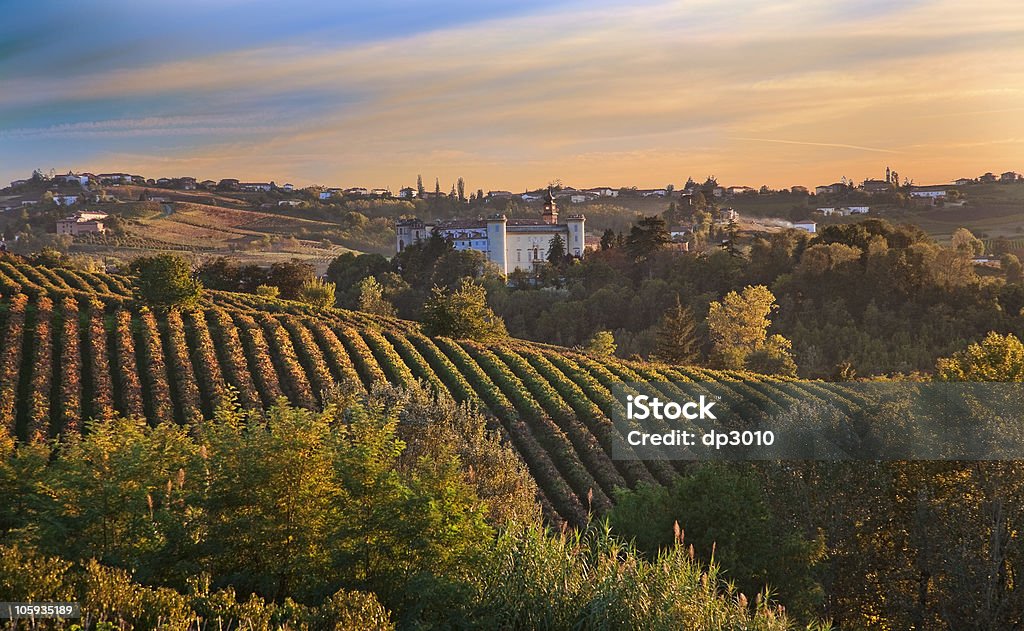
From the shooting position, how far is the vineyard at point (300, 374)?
87.4ft

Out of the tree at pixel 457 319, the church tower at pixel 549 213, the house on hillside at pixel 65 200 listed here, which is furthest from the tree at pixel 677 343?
the house on hillside at pixel 65 200

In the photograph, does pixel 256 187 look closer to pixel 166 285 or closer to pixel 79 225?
pixel 79 225

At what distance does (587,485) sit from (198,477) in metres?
15.8

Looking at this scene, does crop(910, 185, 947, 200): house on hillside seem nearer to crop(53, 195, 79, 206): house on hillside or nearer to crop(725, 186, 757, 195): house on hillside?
crop(725, 186, 757, 195): house on hillside

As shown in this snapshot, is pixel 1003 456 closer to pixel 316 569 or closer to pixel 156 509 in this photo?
pixel 316 569

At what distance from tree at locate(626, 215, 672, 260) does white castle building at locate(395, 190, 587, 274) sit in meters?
20.6

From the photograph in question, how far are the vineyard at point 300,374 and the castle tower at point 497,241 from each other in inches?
2515

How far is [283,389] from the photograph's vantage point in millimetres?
30438

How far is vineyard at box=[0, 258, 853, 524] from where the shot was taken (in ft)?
87.4

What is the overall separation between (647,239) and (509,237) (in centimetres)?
2904

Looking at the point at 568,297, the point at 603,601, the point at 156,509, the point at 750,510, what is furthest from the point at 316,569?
the point at 568,297

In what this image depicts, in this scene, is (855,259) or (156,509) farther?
(855,259)

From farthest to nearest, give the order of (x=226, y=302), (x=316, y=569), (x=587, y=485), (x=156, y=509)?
1. (x=226, y=302)
2. (x=587, y=485)
3. (x=156, y=509)
4. (x=316, y=569)

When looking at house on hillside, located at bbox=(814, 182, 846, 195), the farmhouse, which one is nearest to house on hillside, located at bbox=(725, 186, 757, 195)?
house on hillside, located at bbox=(814, 182, 846, 195)
